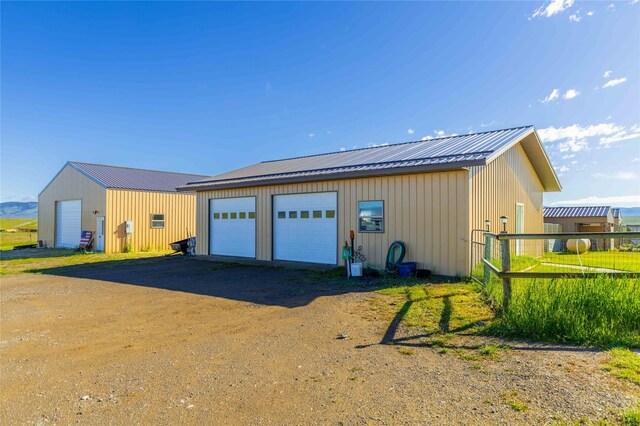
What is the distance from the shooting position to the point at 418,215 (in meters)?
9.78

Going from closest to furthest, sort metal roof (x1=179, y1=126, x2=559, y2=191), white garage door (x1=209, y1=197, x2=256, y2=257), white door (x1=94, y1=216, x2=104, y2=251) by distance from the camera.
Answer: metal roof (x1=179, y1=126, x2=559, y2=191) < white garage door (x1=209, y1=197, x2=256, y2=257) < white door (x1=94, y1=216, x2=104, y2=251)

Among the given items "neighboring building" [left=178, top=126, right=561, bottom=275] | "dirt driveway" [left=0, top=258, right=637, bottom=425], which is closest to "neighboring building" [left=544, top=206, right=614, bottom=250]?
"neighboring building" [left=178, top=126, right=561, bottom=275]

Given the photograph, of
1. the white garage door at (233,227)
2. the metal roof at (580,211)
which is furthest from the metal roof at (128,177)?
the metal roof at (580,211)

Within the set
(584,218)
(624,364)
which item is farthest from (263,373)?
(584,218)

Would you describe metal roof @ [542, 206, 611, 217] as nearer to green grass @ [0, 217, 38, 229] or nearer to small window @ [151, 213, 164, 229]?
small window @ [151, 213, 164, 229]

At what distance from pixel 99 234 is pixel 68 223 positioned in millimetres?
4036

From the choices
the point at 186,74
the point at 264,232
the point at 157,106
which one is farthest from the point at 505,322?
the point at 157,106

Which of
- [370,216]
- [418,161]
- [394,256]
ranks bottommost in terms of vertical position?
[394,256]

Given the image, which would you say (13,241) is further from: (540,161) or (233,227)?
(540,161)

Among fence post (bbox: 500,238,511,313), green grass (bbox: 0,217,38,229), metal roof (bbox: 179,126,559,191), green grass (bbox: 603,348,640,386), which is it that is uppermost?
metal roof (bbox: 179,126,559,191)

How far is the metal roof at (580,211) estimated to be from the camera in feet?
86.5

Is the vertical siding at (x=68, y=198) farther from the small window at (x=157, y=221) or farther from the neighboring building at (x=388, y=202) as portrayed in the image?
the neighboring building at (x=388, y=202)

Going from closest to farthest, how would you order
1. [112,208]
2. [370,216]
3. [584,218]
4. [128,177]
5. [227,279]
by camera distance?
[227,279] < [370,216] < [112,208] < [128,177] < [584,218]

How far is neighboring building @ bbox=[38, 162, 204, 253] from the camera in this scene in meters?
19.1
